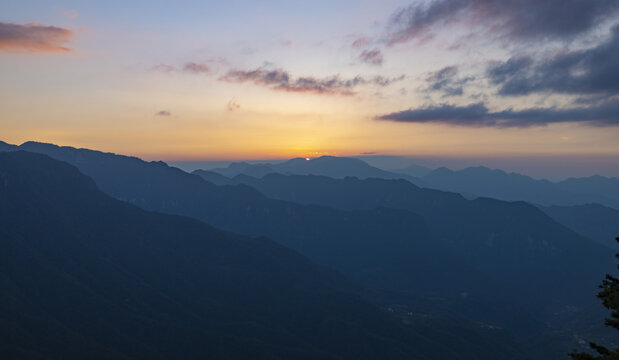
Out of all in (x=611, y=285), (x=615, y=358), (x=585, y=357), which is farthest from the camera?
(x=611, y=285)

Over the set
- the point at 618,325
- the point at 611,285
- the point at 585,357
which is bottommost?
the point at 585,357

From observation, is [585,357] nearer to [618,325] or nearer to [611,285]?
[618,325]

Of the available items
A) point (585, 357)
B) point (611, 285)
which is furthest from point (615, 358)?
point (611, 285)

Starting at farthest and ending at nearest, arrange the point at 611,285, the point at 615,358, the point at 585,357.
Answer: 1. the point at 611,285
2. the point at 585,357
3. the point at 615,358

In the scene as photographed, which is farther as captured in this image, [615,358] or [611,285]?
[611,285]

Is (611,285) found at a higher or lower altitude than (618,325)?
higher

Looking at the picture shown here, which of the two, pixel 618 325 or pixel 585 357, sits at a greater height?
pixel 618 325

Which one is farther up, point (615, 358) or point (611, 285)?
point (611, 285)
